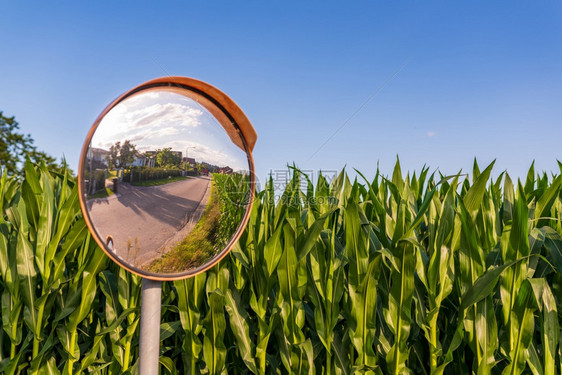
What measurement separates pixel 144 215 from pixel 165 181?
138 mm

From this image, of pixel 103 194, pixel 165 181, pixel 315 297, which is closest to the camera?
pixel 103 194

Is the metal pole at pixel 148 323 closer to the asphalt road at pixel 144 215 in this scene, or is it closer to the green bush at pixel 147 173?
the asphalt road at pixel 144 215

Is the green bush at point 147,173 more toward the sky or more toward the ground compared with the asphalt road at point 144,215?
more toward the sky

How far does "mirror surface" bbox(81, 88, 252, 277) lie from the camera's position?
125 centimetres

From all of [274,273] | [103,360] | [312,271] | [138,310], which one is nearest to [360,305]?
[312,271]

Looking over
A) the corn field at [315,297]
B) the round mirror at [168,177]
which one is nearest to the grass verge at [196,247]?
the round mirror at [168,177]

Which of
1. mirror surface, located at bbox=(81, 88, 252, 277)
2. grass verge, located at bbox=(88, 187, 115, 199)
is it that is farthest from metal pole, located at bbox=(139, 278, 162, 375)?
grass verge, located at bbox=(88, 187, 115, 199)

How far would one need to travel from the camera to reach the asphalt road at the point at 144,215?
1260mm

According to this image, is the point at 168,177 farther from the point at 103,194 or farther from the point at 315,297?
the point at 315,297

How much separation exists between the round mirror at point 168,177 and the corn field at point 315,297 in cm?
29

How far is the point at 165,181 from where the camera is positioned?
1377mm

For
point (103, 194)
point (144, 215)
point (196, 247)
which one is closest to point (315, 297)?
point (196, 247)

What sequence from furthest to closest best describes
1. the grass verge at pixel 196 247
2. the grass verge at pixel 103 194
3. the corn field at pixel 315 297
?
the corn field at pixel 315 297 → the grass verge at pixel 196 247 → the grass verge at pixel 103 194

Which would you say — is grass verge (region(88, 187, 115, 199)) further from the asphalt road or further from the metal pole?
the metal pole
